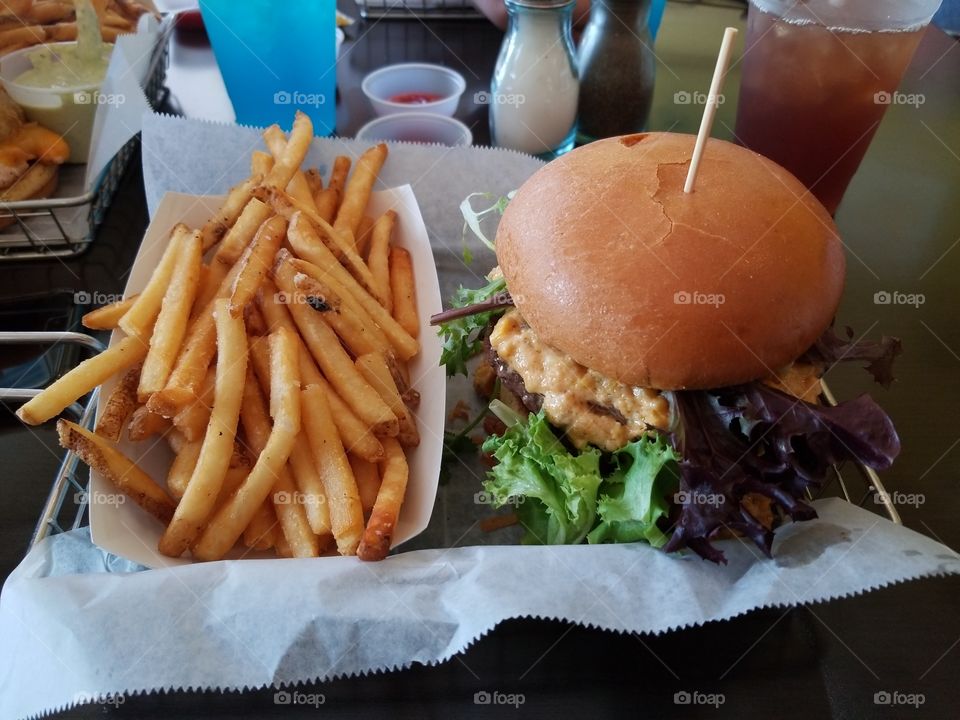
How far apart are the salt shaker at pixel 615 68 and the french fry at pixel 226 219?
135 cm

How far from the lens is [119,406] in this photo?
154cm

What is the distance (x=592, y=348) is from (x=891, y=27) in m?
1.51

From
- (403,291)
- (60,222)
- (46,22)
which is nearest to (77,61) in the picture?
(46,22)

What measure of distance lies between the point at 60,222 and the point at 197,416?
4.07 ft

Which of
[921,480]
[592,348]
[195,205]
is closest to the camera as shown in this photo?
[592,348]

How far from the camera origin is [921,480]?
180 cm

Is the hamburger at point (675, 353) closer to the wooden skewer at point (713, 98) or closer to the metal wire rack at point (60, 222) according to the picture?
the wooden skewer at point (713, 98)

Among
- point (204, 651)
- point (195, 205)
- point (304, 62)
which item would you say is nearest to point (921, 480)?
point (204, 651)

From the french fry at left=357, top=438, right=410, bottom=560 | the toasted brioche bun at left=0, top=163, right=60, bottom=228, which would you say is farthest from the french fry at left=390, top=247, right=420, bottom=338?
the toasted brioche bun at left=0, top=163, right=60, bottom=228

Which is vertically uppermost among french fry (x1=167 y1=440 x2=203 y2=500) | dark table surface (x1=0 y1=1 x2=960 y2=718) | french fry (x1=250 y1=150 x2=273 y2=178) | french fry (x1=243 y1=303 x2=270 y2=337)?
french fry (x1=250 y1=150 x2=273 y2=178)

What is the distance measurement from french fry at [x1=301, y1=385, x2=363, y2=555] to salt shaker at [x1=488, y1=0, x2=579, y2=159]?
149cm

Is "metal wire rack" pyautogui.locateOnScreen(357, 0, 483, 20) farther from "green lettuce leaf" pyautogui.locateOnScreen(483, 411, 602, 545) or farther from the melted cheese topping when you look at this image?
"green lettuce leaf" pyautogui.locateOnScreen(483, 411, 602, 545)

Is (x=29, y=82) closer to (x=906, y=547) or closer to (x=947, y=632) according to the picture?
(x=906, y=547)

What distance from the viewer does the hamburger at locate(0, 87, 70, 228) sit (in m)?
2.14
